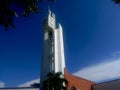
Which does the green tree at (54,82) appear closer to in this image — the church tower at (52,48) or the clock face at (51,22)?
the church tower at (52,48)

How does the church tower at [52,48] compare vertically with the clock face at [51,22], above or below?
below

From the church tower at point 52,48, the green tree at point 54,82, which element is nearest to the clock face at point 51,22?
the church tower at point 52,48

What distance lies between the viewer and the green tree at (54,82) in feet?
137

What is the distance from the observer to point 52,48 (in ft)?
164

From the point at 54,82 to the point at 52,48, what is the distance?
33.8ft

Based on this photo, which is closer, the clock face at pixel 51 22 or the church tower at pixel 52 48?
the church tower at pixel 52 48

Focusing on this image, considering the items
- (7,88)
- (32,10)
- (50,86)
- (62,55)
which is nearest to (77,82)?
(62,55)

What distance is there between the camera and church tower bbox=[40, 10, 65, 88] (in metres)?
47.4

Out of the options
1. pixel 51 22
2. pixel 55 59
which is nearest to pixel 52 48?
pixel 55 59

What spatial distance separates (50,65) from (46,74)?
8.49ft

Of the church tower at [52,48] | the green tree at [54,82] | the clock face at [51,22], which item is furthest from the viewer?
the clock face at [51,22]

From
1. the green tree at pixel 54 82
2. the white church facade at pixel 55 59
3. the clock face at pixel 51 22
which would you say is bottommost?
the green tree at pixel 54 82

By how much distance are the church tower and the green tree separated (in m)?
3.03

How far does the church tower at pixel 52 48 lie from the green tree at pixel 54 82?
9.93 feet
